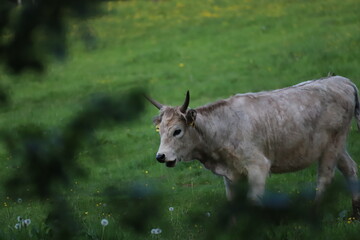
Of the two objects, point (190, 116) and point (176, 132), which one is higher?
point (190, 116)

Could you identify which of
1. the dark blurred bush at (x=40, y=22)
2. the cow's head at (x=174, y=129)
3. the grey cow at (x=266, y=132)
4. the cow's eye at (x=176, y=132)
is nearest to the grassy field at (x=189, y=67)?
the dark blurred bush at (x=40, y=22)

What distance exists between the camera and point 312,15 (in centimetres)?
2989

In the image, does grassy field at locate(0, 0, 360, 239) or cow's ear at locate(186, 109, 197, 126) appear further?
grassy field at locate(0, 0, 360, 239)

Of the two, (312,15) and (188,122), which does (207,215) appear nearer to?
(188,122)

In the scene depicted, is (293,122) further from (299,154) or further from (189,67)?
(189,67)

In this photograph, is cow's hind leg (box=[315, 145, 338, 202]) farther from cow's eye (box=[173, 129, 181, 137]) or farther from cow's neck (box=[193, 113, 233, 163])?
cow's eye (box=[173, 129, 181, 137])

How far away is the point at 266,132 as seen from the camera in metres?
8.35

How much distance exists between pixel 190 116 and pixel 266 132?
1043 millimetres

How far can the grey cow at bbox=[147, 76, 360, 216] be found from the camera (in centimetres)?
809

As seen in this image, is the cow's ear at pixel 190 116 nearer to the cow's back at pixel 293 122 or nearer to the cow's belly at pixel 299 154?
the cow's back at pixel 293 122

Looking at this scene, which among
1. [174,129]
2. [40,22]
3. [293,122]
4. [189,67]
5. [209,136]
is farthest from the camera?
[189,67]

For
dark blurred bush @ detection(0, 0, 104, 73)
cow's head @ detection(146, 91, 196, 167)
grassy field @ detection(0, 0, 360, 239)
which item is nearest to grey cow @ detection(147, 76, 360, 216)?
cow's head @ detection(146, 91, 196, 167)

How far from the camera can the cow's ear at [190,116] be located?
7.96 metres

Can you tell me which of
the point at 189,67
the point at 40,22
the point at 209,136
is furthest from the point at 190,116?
the point at 189,67
